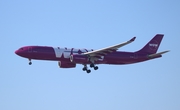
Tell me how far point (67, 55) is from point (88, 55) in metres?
4.21

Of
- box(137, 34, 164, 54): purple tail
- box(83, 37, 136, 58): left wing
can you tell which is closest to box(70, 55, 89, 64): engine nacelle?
box(83, 37, 136, 58): left wing

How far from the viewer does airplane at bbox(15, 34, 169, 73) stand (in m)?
83.1

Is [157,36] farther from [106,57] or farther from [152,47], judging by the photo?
[106,57]

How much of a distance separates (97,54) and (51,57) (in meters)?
9.36

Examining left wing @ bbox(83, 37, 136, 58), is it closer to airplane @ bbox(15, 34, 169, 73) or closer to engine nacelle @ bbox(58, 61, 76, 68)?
airplane @ bbox(15, 34, 169, 73)

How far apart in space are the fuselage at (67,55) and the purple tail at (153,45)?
1582 millimetres

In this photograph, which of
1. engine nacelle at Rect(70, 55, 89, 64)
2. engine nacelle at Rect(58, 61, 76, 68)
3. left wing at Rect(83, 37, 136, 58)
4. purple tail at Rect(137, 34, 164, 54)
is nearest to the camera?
left wing at Rect(83, 37, 136, 58)

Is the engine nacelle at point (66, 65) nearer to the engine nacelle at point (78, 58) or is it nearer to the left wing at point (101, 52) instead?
the engine nacelle at point (78, 58)

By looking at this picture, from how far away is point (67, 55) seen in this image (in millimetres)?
85688

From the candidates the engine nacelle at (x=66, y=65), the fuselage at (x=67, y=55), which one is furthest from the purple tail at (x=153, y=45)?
the engine nacelle at (x=66, y=65)

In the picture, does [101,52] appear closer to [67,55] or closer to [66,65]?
[67,55]

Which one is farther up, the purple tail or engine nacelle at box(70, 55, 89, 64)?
the purple tail

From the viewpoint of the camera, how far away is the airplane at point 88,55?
273ft

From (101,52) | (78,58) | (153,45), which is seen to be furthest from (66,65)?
(153,45)
